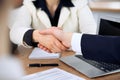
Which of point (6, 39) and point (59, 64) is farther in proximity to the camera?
point (59, 64)

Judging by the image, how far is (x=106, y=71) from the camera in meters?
0.85

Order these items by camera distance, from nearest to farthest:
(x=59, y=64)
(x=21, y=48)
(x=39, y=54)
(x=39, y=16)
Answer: (x=59, y=64) < (x=39, y=54) < (x=21, y=48) < (x=39, y=16)

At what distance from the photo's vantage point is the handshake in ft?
3.25

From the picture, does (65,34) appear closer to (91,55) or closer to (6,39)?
(91,55)

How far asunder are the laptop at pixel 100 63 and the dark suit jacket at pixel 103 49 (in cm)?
8

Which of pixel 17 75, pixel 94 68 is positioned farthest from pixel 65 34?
pixel 17 75

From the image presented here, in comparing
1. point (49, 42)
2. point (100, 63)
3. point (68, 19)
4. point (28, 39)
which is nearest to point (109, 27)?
point (100, 63)

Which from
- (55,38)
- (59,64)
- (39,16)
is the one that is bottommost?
(59,64)

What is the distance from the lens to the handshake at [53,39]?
991mm

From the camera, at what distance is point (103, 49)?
2.57ft

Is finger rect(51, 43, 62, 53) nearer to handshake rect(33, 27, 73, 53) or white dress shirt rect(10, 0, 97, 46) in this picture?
handshake rect(33, 27, 73, 53)

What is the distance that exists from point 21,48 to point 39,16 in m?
0.34

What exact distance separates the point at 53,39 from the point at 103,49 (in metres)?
0.34

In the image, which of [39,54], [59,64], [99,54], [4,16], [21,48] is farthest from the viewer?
[21,48]
